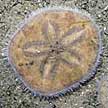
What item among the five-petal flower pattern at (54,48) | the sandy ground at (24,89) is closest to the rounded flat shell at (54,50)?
the five-petal flower pattern at (54,48)

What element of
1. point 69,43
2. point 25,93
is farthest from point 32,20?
point 25,93

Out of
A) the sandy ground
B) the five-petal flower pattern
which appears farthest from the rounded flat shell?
the sandy ground

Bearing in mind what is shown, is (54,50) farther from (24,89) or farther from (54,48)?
(24,89)

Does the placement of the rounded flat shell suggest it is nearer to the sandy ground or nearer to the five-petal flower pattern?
the five-petal flower pattern

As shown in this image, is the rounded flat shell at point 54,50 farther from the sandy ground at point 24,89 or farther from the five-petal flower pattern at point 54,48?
the sandy ground at point 24,89

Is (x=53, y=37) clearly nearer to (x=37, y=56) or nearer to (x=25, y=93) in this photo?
(x=37, y=56)

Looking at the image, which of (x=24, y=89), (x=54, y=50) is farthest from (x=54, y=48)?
(x=24, y=89)
